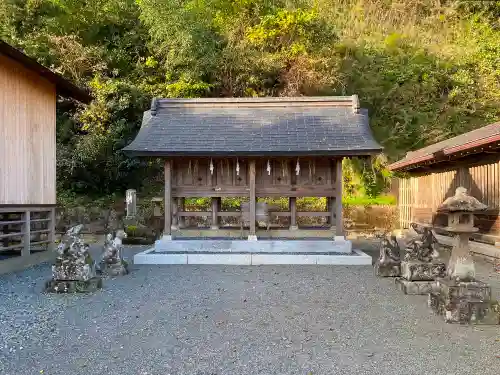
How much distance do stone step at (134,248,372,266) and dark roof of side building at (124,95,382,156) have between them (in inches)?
99.7

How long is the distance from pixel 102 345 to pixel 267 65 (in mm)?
16995

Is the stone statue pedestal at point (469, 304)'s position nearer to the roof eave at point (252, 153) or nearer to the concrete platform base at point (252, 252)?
the concrete platform base at point (252, 252)

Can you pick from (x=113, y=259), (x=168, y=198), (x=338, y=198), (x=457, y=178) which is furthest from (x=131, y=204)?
(x=457, y=178)

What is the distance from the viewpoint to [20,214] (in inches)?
437

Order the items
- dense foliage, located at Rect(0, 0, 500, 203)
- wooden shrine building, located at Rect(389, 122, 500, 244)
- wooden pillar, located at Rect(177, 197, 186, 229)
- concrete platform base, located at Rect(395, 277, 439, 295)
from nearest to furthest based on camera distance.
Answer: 1. concrete platform base, located at Rect(395, 277, 439, 295)
2. wooden shrine building, located at Rect(389, 122, 500, 244)
3. wooden pillar, located at Rect(177, 197, 186, 229)
4. dense foliage, located at Rect(0, 0, 500, 203)

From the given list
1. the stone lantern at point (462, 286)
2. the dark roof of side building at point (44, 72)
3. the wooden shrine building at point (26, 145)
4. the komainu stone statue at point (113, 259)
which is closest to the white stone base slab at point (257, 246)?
the komainu stone statue at point (113, 259)

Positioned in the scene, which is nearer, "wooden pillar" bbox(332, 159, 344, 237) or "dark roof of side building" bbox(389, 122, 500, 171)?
"dark roof of side building" bbox(389, 122, 500, 171)

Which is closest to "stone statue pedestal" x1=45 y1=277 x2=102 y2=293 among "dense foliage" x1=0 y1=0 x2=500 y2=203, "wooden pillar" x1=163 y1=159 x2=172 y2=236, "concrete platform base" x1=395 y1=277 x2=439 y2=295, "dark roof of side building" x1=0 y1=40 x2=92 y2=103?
"wooden pillar" x1=163 y1=159 x2=172 y2=236

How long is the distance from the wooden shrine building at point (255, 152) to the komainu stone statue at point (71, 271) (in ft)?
13.3

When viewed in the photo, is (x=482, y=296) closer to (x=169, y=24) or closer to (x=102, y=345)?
(x=102, y=345)

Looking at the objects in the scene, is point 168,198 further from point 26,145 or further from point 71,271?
point 71,271

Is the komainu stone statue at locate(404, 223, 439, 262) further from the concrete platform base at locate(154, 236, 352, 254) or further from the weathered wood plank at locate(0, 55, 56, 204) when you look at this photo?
the weathered wood plank at locate(0, 55, 56, 204)

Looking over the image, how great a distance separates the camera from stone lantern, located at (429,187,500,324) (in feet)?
18.5

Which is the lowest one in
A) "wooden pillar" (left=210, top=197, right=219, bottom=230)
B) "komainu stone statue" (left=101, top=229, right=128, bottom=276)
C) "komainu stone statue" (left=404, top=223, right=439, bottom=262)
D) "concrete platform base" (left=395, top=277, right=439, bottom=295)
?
"concrete platform base" (left=395, top=277, right=439, bottom=295)
